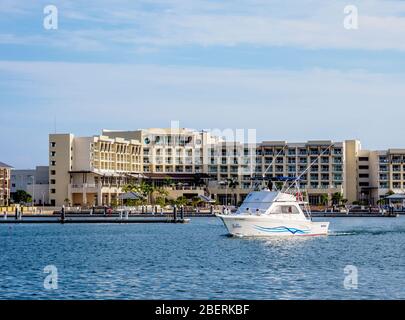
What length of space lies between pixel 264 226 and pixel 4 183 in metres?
130

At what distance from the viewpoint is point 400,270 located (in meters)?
47.5

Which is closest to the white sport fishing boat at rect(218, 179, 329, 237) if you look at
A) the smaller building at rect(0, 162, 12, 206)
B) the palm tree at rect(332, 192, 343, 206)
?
the palm tree at rect(332, 192, 343, 206)

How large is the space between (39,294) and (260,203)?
1478 inches

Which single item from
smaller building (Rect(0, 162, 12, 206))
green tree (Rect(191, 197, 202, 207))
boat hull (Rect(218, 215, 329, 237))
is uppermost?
smaller building (Rect(0, 162, 12, 206))

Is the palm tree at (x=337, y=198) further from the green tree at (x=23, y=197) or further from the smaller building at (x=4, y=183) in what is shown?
the smaller building at (x=4, y=183)

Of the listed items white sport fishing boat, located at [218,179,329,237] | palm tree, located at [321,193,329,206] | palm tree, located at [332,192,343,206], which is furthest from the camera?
palm tree, located at [321,193,329,206]

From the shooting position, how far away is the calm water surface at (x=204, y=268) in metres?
37.2

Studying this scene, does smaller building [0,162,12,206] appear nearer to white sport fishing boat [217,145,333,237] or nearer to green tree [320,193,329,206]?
green tree [320,193,329,206]

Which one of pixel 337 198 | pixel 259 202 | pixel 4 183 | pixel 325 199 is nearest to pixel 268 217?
pixel 259 202

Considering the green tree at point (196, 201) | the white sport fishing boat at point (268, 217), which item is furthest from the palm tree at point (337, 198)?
the white sport fishing boat at point (268, 217)

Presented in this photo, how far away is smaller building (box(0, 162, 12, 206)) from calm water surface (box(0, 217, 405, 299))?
114 metres

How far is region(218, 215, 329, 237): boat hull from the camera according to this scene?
7100cm

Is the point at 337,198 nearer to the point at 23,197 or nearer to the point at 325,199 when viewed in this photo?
the point at 325,199
